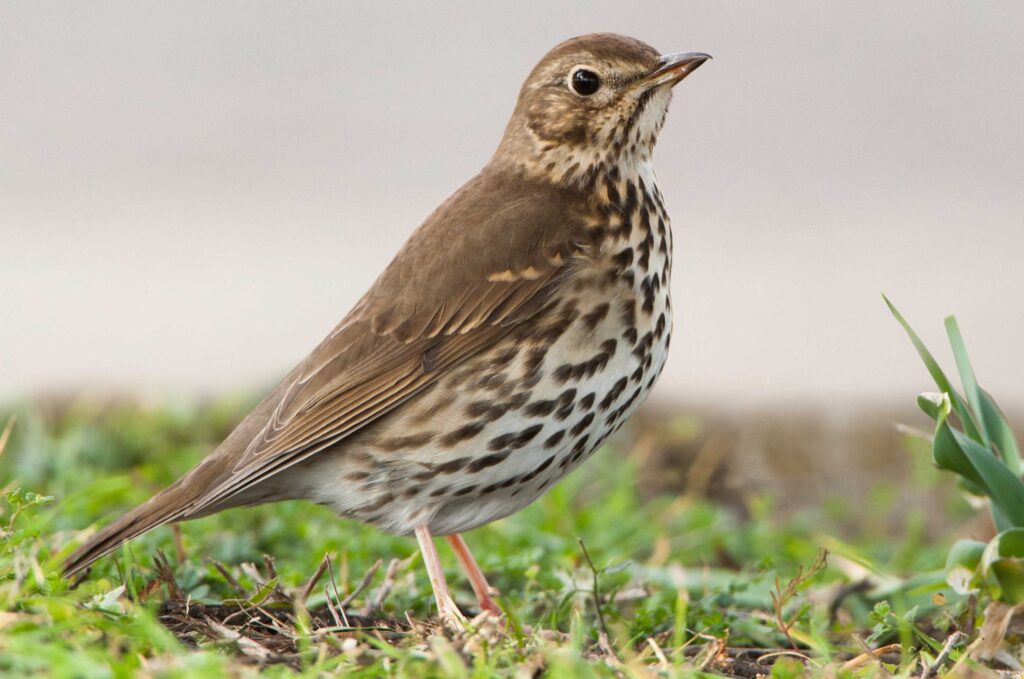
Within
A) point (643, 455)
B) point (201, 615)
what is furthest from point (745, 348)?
point (201, 615)

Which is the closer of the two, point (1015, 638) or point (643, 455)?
point (1015, 638)

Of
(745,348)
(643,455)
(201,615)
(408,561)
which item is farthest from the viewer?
(745,348)

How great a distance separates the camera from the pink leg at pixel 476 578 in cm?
428

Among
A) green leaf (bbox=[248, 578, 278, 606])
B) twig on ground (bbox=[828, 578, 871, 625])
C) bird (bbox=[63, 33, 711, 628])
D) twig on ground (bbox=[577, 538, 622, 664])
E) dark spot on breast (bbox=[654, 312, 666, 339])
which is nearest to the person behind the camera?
twig on ground (bbox=[577, 538, 622, 664])

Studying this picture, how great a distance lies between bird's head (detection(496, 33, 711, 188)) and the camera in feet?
14.1

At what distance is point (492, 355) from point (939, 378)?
1177 millimetres

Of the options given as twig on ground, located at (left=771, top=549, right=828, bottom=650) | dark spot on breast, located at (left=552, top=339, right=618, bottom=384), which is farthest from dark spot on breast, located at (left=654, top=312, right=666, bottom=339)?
twig on ground, located at (left=771, top=549, right=828, bottom=650)

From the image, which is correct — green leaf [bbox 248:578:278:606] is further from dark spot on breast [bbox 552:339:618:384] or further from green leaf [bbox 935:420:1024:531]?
A: green leaf [bbox 935:420:1024:531]

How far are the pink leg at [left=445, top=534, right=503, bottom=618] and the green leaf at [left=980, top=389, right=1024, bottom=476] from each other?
1.44 meters

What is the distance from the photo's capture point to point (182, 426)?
6.21 metres

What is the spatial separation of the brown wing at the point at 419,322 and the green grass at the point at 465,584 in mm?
377

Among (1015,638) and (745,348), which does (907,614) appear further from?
(745,348)

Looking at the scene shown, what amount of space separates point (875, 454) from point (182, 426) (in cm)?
296

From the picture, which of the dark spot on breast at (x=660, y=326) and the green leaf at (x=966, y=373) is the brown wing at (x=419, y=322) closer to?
the dark spot on breast at (x=660, y=326)
